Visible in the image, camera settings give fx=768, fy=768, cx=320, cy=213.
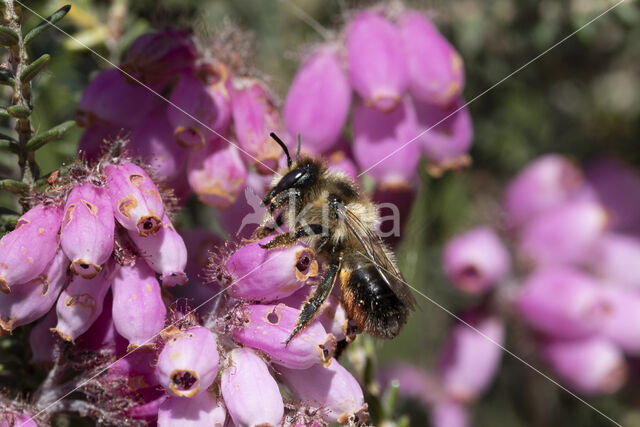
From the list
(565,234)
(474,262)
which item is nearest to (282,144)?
(474,262)

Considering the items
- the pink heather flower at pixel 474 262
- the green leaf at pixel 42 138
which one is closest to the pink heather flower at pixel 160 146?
the green leaf at pixel 42 138

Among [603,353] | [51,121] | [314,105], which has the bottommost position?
[603,353]

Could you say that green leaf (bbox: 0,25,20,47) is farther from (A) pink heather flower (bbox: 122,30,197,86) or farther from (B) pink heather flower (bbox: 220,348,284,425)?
(B) pink heather flower (bbox: 220,348,284,425)

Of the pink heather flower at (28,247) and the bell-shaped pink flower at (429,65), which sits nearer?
the pink heather flower at (28,247)

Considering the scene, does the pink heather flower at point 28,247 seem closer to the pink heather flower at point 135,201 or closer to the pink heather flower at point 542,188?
the pink heather flower at point 135,201

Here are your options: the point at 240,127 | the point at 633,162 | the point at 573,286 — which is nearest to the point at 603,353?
the point at 573,286

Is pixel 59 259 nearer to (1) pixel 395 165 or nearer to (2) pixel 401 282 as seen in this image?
(2) pixel 401 282

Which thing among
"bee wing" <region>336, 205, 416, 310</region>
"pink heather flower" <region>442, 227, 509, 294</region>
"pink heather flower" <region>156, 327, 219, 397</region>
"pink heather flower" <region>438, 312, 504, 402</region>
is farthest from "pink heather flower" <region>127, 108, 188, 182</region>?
"pink heather flower" <region>438, 312, 504, 402</region>

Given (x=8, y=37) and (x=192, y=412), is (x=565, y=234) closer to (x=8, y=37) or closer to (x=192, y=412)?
(x=192, y=412)
